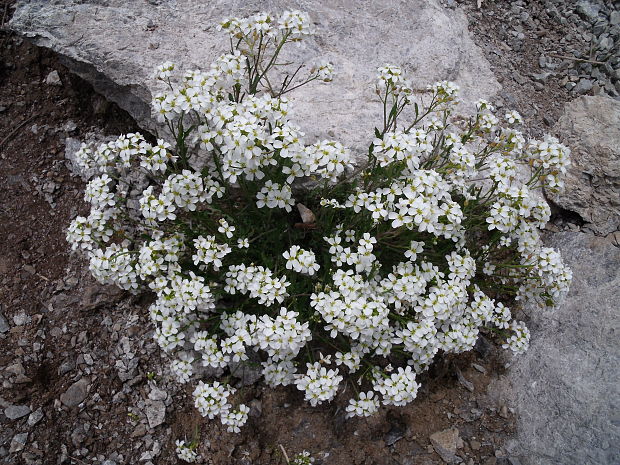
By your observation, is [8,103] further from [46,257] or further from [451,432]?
[451,432]

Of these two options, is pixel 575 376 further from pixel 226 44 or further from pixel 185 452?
pixel 226 44

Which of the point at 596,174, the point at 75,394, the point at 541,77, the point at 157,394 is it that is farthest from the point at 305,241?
the point at 541,77

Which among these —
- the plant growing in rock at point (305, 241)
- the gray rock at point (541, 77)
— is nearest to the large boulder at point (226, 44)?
the plant growing in rock at point (305, 241)

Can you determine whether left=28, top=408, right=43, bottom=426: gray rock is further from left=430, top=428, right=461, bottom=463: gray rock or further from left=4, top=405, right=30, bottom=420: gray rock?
left=430, top=428, right=461, bottom=463: gray rock

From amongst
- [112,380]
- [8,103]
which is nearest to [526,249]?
[112,380]

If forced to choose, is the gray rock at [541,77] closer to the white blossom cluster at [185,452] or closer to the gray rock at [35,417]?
the white blossom cluster at [185,452]
